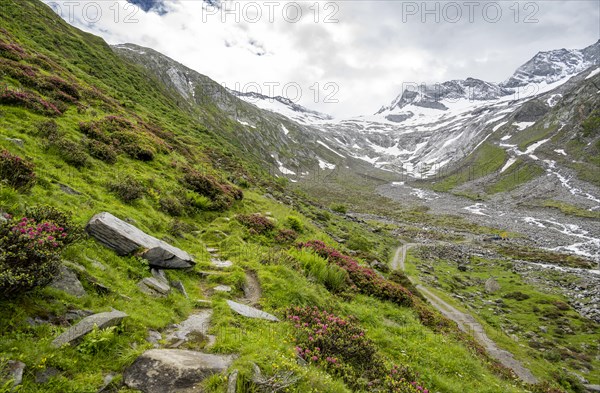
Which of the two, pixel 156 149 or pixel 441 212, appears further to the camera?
pixel 441 212

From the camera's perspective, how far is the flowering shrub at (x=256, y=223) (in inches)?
703

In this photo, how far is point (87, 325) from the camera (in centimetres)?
601

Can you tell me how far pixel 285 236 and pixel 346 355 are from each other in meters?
10.5

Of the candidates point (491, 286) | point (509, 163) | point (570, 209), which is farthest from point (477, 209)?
point (491, 286)

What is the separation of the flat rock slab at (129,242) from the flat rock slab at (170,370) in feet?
14.0

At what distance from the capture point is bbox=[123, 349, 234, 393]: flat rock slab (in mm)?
5445

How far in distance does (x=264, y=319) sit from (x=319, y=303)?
2.95 m

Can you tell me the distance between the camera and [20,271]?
18.5ft

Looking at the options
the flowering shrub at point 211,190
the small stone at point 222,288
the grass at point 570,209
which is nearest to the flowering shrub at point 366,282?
the flowering shrub at point 211,190

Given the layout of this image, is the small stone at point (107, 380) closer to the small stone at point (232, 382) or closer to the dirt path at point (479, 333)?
the small stone at point (232, 382)

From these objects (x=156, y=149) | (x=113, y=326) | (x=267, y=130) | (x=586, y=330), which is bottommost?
(x=586, y=330)

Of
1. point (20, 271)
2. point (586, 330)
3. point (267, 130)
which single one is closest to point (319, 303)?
point (20, 271)

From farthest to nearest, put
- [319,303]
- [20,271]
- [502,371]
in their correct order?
[502,371]
[319,303]
[20,271]

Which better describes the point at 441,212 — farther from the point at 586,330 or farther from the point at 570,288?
the point at 586,330
